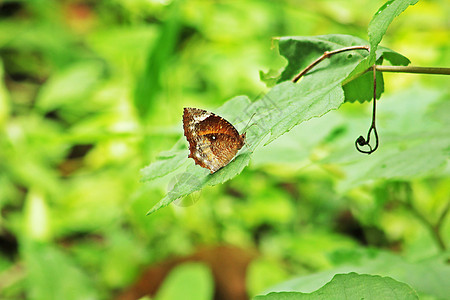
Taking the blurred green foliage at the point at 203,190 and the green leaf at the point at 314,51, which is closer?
the green leaf at the point at 314,51

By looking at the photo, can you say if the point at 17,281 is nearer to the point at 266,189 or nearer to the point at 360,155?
the point at 266,189

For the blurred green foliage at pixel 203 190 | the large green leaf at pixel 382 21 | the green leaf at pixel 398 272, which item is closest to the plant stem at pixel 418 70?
the large green leaf at pixel 382 21

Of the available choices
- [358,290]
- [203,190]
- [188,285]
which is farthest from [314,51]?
[203,190]

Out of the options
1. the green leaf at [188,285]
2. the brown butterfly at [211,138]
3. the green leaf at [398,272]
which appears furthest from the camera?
the green leaf at [188,285]

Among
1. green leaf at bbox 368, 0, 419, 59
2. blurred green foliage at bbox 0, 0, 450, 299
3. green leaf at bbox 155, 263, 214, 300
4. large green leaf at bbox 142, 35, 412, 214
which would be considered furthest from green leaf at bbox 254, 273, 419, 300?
green leaf at bbox 155, 263, 214, 300

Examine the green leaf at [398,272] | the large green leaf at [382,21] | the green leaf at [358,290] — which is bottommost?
the green leaf at [398,272]

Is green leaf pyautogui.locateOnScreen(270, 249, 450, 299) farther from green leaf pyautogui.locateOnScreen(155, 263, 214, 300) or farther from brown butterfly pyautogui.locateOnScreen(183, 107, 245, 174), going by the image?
green leaf pyautogui.locateOnScreen(155, 263, 214, 300)

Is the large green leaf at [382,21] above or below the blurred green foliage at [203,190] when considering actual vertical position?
above

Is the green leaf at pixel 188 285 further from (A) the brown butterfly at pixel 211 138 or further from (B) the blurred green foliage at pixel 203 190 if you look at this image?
(A) the brown butterfly at pixel 211 138
